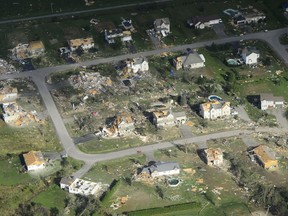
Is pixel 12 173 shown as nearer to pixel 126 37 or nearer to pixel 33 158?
pixel 33 158

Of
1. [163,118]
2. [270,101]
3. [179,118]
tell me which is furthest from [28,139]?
[270,101]

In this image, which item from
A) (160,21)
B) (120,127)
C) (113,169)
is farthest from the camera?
(160,21)

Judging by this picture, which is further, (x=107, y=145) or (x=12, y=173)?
(x=107, y=145)

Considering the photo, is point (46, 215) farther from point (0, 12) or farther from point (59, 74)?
point (0, 12)

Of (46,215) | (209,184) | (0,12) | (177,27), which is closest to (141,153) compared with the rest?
(209,184)

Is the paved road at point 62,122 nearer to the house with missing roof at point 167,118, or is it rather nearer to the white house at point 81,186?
the white house at point 81,186

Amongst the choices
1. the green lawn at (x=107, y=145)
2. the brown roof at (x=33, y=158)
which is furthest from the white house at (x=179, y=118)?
the brown roof at (x=33, y=158)
